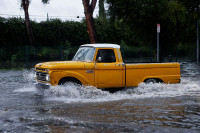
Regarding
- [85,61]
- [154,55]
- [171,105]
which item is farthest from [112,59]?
[154,55]

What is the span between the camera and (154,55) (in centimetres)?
3284

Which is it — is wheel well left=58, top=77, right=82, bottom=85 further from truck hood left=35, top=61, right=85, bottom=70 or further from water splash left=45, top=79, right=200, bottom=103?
truck hood left=35, top=61, right=85, bottom=70

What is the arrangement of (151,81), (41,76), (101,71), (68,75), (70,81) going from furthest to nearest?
(151,81) < (101,71) < (41,76) < (70,81) < (68,75)

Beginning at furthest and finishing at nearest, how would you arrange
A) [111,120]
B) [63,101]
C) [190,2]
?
[190,2], [63,101], [111,120]

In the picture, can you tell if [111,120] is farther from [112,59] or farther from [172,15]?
[172,15]

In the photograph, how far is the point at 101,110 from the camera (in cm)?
865

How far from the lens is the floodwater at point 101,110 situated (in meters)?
6.76

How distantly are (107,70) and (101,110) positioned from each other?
2642mm

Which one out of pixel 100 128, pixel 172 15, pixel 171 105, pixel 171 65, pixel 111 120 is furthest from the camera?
pixel 172 15

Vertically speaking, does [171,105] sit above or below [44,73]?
below

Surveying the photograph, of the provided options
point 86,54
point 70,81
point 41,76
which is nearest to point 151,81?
point 86,54

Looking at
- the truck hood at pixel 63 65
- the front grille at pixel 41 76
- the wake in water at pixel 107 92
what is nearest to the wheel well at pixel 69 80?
the wake in water at pixel 107 92

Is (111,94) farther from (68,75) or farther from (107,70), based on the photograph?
(68,75)

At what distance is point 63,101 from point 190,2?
82.1 ft
